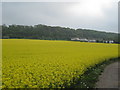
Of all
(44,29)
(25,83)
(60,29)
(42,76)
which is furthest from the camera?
(60,29)

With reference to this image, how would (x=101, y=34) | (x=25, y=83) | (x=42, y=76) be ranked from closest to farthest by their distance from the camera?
(x=25, y=83) → (x=42, y=76) → (x=101, y=34)

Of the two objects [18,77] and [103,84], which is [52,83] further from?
[103,84]

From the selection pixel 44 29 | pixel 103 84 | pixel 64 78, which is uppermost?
pixel 44 29

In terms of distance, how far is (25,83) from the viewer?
4.62 metres

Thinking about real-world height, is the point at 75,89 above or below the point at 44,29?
below

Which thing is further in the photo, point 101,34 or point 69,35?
point 101,34

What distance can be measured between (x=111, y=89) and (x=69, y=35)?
44.4m

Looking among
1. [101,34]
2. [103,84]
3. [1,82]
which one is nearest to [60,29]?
[101,34]

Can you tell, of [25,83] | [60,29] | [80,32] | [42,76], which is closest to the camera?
[25,83]

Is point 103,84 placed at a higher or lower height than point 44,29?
lower

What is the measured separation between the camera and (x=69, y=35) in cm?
5131

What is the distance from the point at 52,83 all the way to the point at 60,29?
45019 millimetres

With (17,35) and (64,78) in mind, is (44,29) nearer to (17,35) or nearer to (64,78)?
(17,35)

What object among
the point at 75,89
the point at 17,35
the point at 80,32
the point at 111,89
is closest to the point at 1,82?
the point at 75,89
